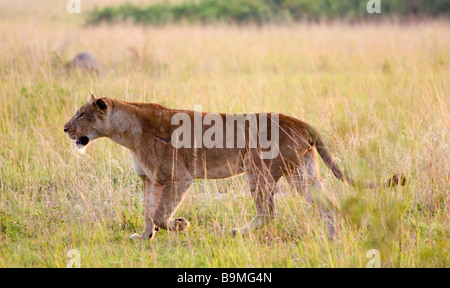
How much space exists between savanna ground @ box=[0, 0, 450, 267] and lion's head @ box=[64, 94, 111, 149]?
2.14ft

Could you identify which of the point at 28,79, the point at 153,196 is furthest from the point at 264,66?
the point at 153,196

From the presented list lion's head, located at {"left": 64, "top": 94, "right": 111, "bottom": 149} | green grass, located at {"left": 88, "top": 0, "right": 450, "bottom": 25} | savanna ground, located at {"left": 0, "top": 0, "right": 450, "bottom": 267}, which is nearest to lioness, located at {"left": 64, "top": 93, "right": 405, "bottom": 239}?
lion's head, located at {"left": 64, "top": 94, "right": 111, "bottom": 149}

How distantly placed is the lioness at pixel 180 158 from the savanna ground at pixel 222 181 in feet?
0.59

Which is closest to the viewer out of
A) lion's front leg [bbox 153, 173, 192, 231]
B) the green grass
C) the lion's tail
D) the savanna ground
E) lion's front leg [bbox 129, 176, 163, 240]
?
the savanna ground

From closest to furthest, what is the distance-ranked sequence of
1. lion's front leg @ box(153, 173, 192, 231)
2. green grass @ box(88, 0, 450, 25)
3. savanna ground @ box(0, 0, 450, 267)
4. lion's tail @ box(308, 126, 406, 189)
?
savanna ground @ box(0, 0, 450, 267) → lion's tail @ box(308, 126, 406, 189) → lion's front leg @ box(153, 173, 192, 231) → green grass @ box(88, 0, 450, 25)

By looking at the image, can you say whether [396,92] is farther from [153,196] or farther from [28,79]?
[28,79]

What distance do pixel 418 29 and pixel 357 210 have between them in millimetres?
12401

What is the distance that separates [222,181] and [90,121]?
166 cm

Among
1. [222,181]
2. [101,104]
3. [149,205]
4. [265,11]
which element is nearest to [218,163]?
[149,205]

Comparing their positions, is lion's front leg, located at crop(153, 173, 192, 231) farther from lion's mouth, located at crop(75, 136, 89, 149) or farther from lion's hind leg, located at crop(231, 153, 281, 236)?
lion's mouth, located at crop(75, 136, 89, 149)

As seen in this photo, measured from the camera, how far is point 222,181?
5.92 metres

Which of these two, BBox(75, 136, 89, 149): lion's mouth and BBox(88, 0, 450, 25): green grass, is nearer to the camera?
BBox(75, 136, 89, 149): lion's mouth

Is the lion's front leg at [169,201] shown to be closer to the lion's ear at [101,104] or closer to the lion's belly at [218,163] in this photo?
the lion's belly at [218,163]

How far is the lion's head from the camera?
4.74 m
